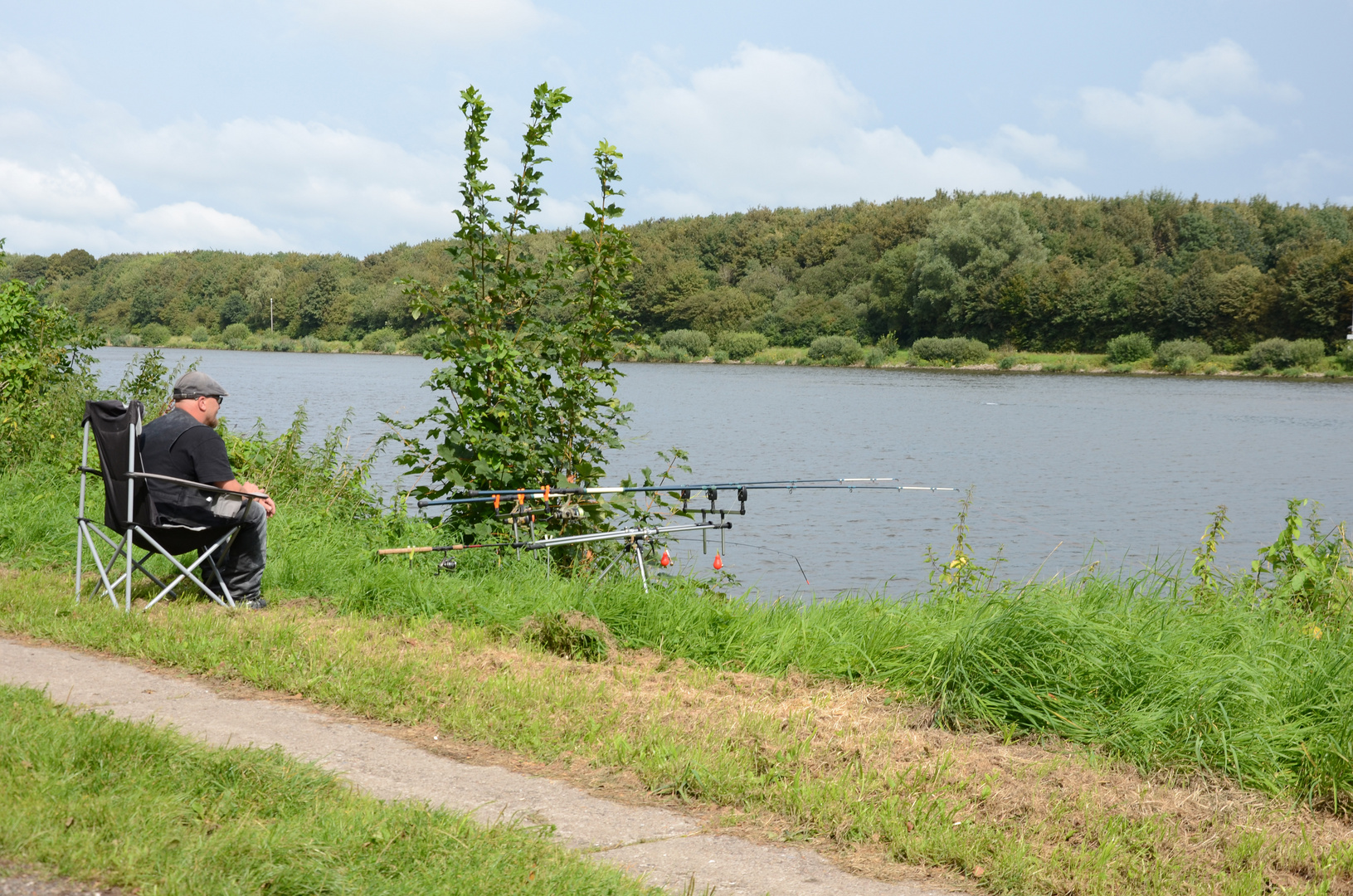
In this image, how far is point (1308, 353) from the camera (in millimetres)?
72062

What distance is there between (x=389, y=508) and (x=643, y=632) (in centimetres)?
470

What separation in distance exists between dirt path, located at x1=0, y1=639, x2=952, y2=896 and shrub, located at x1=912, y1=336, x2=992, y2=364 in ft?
282

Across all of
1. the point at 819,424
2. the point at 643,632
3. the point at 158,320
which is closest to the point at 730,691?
the point at 643,632

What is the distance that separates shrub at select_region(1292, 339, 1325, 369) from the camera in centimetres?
7206

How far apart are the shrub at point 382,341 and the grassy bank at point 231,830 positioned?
316ft

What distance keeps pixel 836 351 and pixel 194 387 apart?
8541cm

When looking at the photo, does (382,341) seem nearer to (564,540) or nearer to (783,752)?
(564,540)

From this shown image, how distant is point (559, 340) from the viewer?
845cm

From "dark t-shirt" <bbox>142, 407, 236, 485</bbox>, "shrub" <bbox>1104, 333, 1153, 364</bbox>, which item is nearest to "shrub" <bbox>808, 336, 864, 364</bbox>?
"shrub" <bbox>1104, 333, 1153, 364</bbox>

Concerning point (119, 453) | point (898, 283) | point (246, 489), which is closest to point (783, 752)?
point (246, 489)

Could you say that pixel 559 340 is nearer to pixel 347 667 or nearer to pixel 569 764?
pixel 347 667

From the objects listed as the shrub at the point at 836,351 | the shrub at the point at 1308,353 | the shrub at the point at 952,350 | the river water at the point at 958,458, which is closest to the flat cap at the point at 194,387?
the river water at the point at 958,458

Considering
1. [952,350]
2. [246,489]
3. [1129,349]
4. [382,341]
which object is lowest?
[246,489]

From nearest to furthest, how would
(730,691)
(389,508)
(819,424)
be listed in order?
(730,691) < (389,508) < (819,424)
